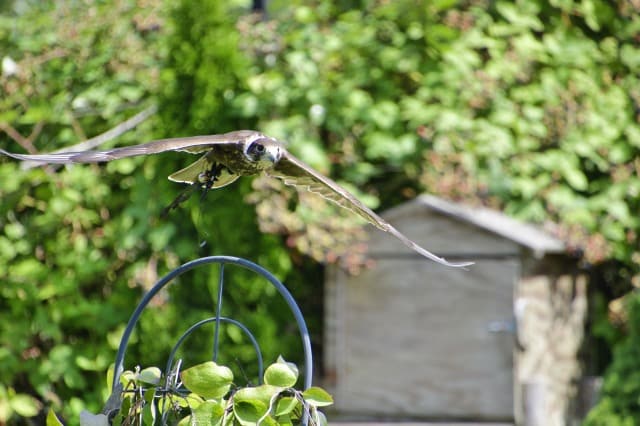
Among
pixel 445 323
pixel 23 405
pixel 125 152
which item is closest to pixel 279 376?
pixel 125 152

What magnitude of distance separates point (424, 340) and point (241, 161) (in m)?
2.10

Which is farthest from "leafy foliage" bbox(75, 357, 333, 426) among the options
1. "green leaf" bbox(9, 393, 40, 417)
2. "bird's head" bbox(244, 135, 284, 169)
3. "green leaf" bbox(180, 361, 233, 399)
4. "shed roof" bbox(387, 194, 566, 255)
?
"green leaf" bbox(9, 393, 40, 417)

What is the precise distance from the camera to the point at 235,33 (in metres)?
4.16

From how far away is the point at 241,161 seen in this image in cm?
196

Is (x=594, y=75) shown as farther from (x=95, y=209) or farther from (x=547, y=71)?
(x=95, y=209)

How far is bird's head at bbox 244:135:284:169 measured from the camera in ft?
6.28

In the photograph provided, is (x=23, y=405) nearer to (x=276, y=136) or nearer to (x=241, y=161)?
(x=276, y=136)

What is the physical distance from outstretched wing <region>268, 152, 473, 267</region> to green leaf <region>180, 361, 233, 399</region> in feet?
1.57

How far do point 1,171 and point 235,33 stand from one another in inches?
45.3

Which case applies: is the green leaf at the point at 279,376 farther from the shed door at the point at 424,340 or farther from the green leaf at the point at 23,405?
the green leaf at the point at 23,405

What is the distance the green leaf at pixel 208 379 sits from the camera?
5.03 feet

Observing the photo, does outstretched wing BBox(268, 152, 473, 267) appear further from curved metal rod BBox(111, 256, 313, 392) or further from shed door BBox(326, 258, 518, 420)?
shed door BBox(326, 258, 518, 420)

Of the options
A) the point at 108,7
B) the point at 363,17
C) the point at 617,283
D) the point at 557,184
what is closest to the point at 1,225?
the point at 108,7

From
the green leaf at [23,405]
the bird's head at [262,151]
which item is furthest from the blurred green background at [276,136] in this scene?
the bird's head at [262,151]
